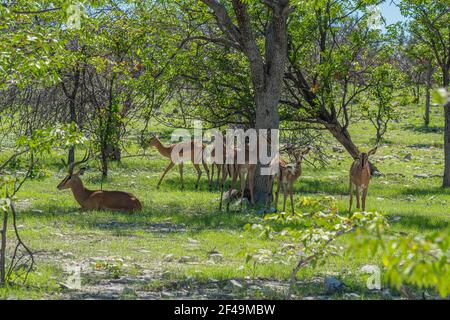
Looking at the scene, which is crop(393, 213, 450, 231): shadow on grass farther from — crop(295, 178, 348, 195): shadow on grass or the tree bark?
crop(295, 178, 348, 195): shadow on grass

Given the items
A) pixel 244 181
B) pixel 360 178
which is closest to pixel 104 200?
pixel 244 181

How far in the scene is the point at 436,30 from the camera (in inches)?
977

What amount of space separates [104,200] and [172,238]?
3.67 m

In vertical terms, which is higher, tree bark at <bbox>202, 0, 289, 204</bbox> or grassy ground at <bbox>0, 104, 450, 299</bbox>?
tree bark at <bbox>202, 0, 289, 204</bbox>

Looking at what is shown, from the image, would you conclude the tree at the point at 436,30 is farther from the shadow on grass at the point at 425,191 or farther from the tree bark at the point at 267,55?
the tree bark at the point at 267,55

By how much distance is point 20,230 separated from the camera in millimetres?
13812

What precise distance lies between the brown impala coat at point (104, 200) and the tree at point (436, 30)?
1048 cm

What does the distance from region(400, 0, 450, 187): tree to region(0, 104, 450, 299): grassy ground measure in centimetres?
180

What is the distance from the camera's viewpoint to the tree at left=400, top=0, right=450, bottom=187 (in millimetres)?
23969

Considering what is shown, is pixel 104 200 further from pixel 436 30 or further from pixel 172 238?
pixel 436 30

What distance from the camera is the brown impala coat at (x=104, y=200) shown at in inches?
666

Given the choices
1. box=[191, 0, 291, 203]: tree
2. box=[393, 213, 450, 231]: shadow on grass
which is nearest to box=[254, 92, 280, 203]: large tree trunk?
box=[191, 0, 291, 203]: tree

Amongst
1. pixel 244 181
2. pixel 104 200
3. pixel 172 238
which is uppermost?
pixel 244 181
